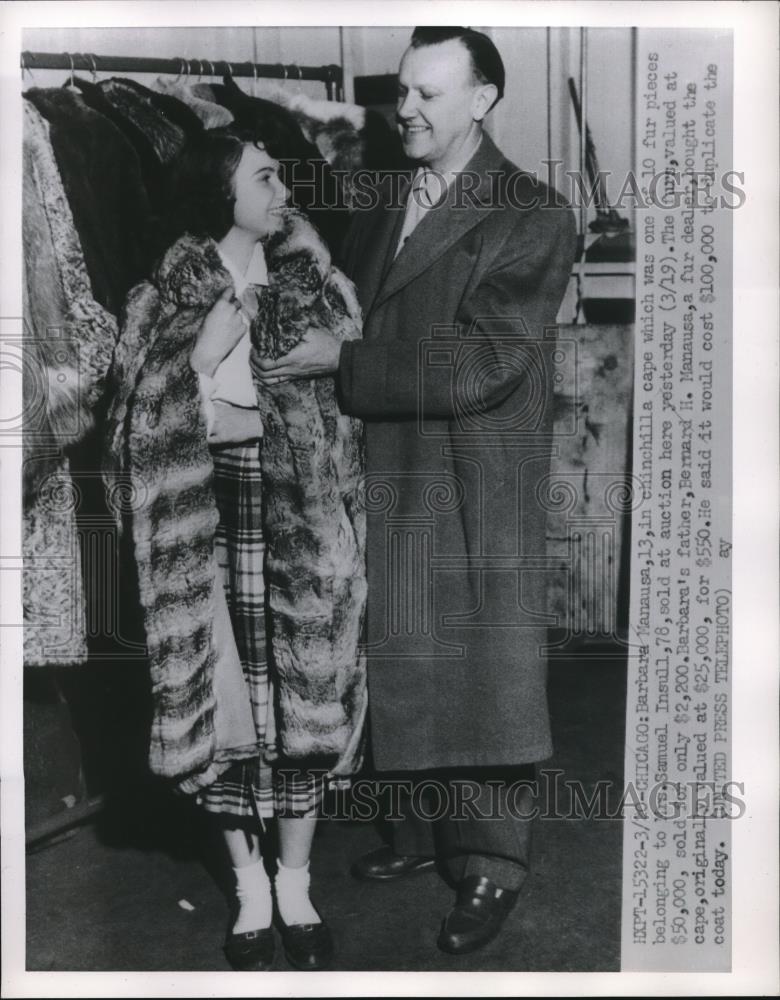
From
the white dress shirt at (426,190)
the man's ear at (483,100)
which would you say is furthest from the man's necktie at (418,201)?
the man's ear at (483,100)

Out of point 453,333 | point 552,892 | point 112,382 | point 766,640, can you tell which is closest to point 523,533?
point 453,333

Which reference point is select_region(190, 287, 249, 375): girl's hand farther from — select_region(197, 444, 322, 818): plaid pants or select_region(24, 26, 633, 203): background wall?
select_region(24, 26, 633, 203): background wall

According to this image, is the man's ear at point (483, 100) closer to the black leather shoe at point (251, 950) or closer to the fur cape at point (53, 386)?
the fur cape at point (53, 386)

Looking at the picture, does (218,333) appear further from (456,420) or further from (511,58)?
(511,58)

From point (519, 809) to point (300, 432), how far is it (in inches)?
33.1

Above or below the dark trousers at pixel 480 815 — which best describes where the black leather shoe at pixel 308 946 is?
below

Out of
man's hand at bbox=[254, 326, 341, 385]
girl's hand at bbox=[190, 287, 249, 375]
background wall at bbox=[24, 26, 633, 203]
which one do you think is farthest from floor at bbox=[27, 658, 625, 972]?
background wall at bbox=[24, 26, 633, 203]

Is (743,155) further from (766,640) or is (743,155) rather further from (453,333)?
(766,640)

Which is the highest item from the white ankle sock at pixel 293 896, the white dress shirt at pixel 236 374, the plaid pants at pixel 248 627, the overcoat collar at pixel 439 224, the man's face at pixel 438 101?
the man's face at pixel 438 101

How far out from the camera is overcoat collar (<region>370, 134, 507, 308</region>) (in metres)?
1.73

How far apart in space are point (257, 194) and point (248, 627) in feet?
2.66

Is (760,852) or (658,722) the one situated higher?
(658,722)

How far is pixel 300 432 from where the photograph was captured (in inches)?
68.0

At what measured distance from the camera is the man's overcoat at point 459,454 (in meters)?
1.73
